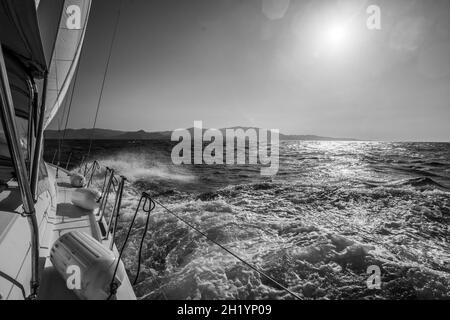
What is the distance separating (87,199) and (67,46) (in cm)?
384

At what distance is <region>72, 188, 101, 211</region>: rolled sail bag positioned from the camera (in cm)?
432

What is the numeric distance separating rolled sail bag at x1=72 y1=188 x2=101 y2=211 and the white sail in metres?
2.09

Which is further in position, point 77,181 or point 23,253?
point 77,181

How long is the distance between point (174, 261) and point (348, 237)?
367cm

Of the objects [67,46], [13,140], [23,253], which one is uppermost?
[67,46]

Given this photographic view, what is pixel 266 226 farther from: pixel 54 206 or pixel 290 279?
pixel 54 206

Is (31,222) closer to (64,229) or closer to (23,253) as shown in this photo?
(23,253)

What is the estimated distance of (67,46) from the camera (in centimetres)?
561

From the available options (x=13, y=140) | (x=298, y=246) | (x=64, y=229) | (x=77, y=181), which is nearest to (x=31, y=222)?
→ (x=13, y=140)

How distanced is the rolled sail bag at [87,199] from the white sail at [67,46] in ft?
6.87

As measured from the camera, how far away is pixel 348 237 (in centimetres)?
510

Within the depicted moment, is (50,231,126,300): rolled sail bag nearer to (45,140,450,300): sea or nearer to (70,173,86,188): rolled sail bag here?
(45,140,450,300): sea
